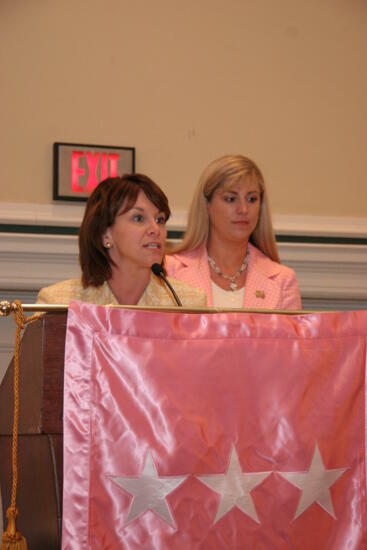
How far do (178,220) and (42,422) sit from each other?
2.15 metres

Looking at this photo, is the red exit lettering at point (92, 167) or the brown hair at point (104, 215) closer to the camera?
the brown hair at point (104, 215)

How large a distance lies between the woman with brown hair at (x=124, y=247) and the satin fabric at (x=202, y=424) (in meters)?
1.04

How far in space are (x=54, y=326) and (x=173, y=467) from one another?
0.96ft

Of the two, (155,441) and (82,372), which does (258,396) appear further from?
(82,372)

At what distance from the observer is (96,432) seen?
127cm

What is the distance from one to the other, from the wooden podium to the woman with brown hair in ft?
2.96

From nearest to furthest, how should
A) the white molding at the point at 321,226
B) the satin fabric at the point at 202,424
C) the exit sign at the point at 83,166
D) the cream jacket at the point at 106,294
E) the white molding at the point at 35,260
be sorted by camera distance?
the satin fabric at the point at 202,424 < the cream jacket at the point at 106,294 < the white molding at the point at 35,260 < the exit sign at the point at 83,166 < the white molding at the point at 321,226

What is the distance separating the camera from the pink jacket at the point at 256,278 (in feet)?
9.45

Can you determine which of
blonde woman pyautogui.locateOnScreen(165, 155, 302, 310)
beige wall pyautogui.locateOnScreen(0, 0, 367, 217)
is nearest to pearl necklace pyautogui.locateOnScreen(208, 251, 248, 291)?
blonde woman pyautogui.locateOnScreen(165, 155, 302, 310)

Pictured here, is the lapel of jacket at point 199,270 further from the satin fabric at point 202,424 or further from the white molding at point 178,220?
the satin fabric at point 202,424

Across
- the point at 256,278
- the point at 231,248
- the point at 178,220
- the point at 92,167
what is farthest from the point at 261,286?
the point at 92,167

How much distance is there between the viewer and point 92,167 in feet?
10.8

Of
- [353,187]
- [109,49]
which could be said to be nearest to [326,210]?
[353,187]

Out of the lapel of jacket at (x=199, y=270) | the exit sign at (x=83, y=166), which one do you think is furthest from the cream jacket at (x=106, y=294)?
the exit sign at (x=83, y=166)
